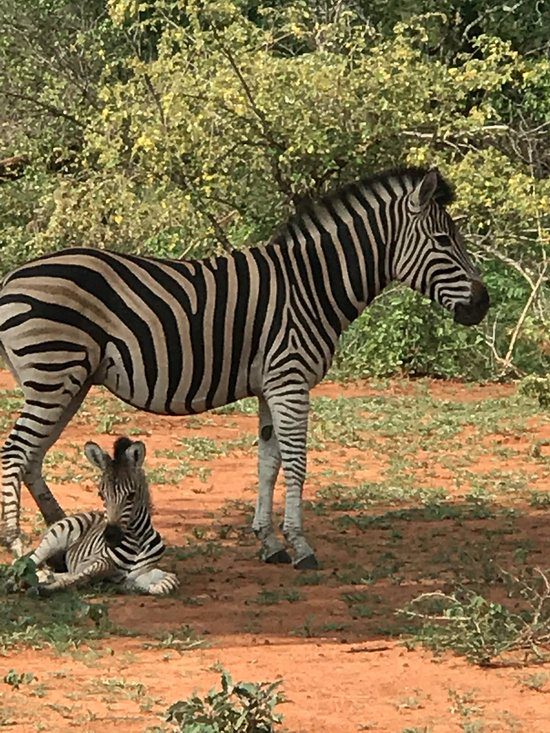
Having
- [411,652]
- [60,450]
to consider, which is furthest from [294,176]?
[411,652]

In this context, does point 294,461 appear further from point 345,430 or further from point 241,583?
point 345,430

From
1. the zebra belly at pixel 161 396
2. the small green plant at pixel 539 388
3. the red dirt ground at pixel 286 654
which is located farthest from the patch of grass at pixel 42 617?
the small green plant at pixel 539 388

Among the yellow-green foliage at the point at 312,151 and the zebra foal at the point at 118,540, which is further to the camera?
the yellow-green foliage at the point at 312,151

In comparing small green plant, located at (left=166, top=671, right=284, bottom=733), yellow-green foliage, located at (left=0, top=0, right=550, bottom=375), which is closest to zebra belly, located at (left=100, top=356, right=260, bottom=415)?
small green plant, located at (left=166, top=671, right=284, bottom=733)

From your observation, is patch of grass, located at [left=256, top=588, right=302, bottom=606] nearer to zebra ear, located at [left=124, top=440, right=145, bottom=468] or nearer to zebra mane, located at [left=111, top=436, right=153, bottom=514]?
zebra mane, located at [left=111, top=436, right=153, bottom=514]

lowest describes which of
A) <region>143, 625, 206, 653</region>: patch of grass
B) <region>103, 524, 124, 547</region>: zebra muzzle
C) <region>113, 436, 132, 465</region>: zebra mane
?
<region>143, 625, 206, 653</region>: patch of grass

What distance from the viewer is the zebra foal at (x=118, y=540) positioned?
7.93m

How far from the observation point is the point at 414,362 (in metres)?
17.7

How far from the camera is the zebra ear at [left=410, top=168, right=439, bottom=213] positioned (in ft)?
31.0

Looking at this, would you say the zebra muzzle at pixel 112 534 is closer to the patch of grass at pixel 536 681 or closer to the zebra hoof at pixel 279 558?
the zebra hoof at pixel 279 558

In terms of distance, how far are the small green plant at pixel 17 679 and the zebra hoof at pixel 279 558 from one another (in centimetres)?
310

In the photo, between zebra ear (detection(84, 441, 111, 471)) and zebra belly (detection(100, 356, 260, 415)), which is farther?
zebra belly (detection(100, 356, 260, 415))

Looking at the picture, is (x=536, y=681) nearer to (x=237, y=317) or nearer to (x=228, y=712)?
(x=228, y=712)

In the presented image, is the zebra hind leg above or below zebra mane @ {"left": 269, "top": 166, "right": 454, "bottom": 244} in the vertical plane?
below
